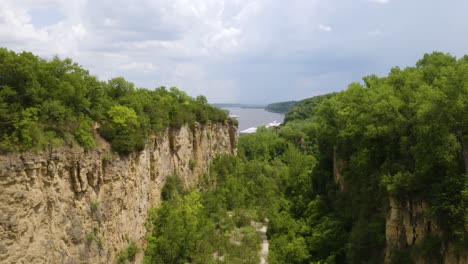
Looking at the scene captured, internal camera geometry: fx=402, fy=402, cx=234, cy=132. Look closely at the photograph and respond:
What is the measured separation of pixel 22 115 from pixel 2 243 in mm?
5957

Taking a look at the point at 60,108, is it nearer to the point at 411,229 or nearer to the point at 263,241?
the point at 411,229

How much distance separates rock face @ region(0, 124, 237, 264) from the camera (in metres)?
17.9

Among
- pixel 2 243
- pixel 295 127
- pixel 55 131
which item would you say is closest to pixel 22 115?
pixel 55 131

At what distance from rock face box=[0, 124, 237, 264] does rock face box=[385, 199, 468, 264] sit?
16.4 m

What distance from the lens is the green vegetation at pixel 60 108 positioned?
19.1 metres

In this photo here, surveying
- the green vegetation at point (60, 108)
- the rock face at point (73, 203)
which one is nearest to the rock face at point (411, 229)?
the rock face at point (73, 203)

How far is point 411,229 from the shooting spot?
67.5 ft

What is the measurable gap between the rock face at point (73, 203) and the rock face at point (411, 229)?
16362 mm

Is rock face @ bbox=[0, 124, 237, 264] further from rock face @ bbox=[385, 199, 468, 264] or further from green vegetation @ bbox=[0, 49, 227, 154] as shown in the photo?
rock face @ bbox=[385, 199, 468, 264]

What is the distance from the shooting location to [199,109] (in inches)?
1940

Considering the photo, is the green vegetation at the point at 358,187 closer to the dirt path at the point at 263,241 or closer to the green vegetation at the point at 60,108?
the dirt path at the point at 263,241

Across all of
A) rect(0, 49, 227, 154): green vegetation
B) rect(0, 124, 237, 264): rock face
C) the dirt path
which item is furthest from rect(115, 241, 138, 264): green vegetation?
the dirt path

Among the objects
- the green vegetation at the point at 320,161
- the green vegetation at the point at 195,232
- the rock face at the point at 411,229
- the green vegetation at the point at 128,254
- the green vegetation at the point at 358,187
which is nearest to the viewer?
the rock face at the point at 411,229

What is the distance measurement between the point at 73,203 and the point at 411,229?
17.7 m
